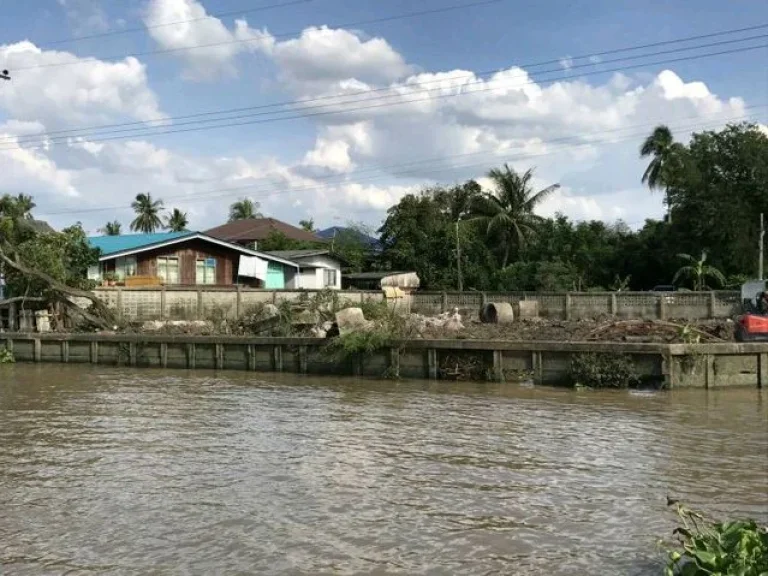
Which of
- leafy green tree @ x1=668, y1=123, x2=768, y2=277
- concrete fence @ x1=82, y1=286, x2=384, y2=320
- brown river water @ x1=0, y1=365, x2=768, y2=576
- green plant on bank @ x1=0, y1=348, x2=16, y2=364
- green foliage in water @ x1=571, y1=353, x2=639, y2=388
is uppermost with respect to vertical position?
leafy green tree @ x1=668, y1=123, x2=768, y2=277

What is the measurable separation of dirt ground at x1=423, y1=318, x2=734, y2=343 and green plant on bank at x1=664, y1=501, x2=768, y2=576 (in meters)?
15.3

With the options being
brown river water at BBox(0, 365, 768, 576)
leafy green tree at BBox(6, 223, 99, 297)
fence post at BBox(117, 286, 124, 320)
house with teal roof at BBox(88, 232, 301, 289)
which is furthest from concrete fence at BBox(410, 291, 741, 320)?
leafy green tree at BBox(6, 223, 99, 297)

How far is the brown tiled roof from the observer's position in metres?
64.2

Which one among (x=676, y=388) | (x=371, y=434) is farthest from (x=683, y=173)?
(x=371, y=434)

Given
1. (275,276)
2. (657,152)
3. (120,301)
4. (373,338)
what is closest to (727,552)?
(373,338)

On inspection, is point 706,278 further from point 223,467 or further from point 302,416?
point 223,467

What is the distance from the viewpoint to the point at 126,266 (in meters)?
37.6

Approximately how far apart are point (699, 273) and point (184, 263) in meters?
24.8

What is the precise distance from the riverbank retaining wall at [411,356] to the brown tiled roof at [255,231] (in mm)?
35227

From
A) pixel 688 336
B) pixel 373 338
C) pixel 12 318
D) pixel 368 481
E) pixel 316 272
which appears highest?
pixel 316 272

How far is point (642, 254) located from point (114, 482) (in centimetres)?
4108

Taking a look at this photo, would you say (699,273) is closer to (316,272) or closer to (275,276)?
(316,272)

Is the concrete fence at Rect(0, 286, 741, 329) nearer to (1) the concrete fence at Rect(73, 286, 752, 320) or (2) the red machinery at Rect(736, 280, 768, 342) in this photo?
(1) the concrete fence at Rect(73, 286, 752, 320)

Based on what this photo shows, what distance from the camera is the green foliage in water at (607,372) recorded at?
1944 centimetres
